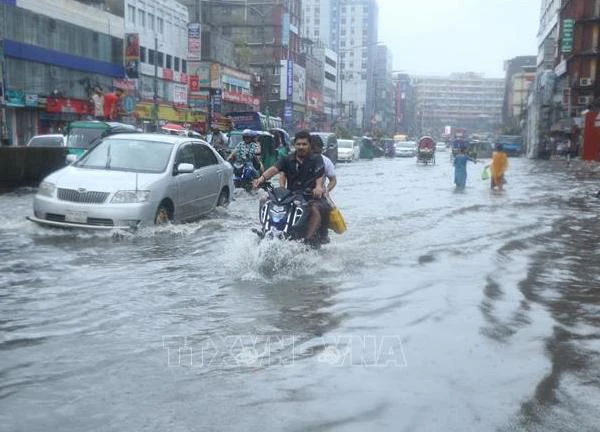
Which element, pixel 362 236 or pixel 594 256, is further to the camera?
pixel 362 236

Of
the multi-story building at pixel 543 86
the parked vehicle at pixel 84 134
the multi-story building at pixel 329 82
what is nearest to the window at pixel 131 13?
the multi-story building at pixel 543 86

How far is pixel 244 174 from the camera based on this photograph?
64.8 feet

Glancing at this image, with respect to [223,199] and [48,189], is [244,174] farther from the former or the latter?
[48,189]

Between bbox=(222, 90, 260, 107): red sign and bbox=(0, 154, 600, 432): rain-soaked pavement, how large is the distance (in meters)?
57.2

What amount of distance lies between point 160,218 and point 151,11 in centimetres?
4905

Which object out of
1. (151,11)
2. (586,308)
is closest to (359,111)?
(151,11)

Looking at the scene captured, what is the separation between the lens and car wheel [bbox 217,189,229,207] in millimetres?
14450

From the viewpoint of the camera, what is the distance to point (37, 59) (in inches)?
1626

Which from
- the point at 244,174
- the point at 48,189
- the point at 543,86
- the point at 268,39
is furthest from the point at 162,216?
the point at 268,39

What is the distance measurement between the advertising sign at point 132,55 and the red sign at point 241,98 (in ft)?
54.0

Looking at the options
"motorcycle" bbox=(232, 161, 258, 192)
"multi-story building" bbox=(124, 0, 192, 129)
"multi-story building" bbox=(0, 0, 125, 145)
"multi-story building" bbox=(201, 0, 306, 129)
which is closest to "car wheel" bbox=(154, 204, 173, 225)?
"motorcycle" bbox=(232, 161, 258, 192)

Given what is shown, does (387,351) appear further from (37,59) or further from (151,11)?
(151,11)

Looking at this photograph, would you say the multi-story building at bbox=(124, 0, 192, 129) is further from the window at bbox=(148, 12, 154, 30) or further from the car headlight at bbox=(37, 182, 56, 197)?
the car headlight at bbox=(37, 182, 56, 197)

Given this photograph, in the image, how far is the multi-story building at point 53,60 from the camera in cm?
3912
